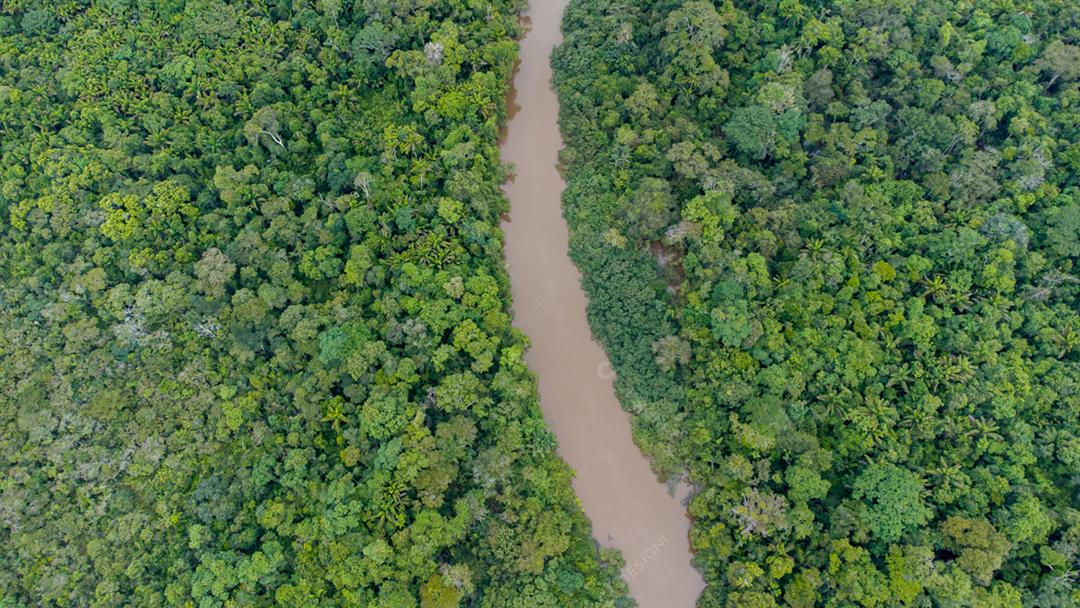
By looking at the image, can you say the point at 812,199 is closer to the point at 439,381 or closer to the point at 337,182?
the point at 439,381

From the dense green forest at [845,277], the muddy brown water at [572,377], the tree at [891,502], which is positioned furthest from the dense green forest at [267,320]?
the tree at [891,502]

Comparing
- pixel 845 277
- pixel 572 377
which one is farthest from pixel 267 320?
pixel 845 277

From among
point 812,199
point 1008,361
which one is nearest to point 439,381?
point 812,199

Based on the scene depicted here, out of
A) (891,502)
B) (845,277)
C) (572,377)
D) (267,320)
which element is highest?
(845,277)

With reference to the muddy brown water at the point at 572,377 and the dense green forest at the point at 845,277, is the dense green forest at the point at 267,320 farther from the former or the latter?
the dense green forest at the point at 845,277

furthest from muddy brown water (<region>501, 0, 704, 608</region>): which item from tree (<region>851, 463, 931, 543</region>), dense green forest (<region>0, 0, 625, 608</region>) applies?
tree (<region>851, 463, 931, 543</region>)

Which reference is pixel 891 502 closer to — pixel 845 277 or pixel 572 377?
pixel 845 277

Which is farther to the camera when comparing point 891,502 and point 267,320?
point 267,320
